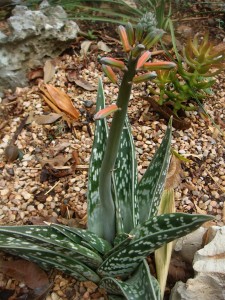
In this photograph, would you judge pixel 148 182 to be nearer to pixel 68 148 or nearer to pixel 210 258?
pixel 210 258

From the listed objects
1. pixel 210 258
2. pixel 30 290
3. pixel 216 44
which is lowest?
pixel 30 290

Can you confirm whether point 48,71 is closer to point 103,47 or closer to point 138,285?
point 103,47

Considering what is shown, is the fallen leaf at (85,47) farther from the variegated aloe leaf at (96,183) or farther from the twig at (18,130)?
the variegated aloe leaf at (96,183)

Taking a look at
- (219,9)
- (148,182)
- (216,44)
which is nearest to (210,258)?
(148,182)

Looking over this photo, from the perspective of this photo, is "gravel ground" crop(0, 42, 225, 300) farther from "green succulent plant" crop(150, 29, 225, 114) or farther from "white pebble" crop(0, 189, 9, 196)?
"green succulent plant" crop(150, 29, 225, 114)

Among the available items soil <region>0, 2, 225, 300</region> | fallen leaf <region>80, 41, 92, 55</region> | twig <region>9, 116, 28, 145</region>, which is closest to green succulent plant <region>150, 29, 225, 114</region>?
soil <region>0, 2, 225, 300</region>

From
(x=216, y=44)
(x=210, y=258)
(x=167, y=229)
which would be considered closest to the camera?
(x=167, y=229)
